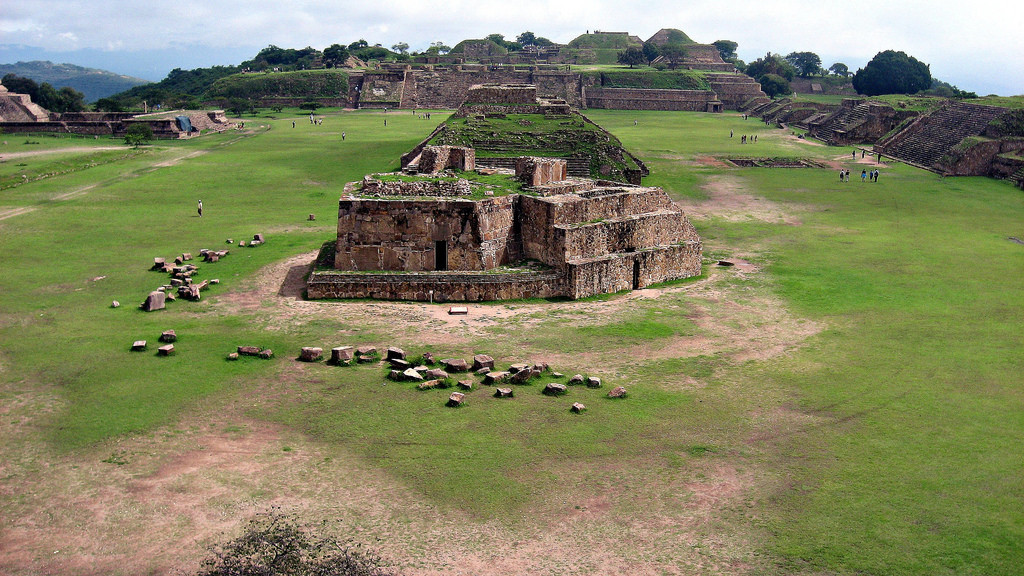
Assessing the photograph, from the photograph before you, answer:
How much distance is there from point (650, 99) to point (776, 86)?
20175 millimetres

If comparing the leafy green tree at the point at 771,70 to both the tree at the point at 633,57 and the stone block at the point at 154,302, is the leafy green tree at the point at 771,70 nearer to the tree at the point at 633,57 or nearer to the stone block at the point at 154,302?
the tree at the point at 633,57

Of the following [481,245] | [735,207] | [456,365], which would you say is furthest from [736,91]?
[456,365]

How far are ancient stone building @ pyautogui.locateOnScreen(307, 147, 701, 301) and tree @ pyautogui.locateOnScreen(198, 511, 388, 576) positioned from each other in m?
11.3

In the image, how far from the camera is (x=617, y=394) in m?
15.3

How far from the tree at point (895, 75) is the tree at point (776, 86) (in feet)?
31.8

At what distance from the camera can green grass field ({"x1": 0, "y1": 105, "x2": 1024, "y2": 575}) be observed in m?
10.8

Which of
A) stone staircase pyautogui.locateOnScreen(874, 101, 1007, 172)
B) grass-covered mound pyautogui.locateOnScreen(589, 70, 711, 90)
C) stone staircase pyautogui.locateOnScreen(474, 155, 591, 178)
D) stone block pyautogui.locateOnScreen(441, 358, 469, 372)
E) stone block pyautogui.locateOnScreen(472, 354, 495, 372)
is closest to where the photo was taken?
stone block pyautogui.locateOnScreen(441, 358, 469, 372)

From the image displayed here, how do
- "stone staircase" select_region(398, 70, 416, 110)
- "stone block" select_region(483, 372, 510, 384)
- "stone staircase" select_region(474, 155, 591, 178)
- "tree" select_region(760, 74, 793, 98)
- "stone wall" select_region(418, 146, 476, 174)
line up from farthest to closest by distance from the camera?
"tree" select_region(760, 74, 793, 98) → "stone staircase" select_region(398, 70, 416, 110) → "stone staircase" select_region(474, 155, 591, 178) → "stone wall" select_region(418, 146, 476, 174) → "stone block" select_region(483, 372, 510, 384)

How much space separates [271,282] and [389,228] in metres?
3.86

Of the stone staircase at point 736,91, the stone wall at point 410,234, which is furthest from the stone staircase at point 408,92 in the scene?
the stone wall at point 410,234

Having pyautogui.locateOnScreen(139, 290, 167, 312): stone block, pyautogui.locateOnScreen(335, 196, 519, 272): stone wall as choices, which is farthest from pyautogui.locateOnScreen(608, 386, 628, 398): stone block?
pyautogui.locateOnScreen(139, 290, 167, 312): stone block

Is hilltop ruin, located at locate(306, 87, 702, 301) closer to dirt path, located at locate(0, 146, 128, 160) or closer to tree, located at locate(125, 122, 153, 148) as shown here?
dirt path, located at locate(0, 146, 128, 160)

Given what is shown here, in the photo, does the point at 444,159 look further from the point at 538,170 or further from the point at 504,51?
the point at 504,51

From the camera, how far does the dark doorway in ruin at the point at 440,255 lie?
73.6 feet
